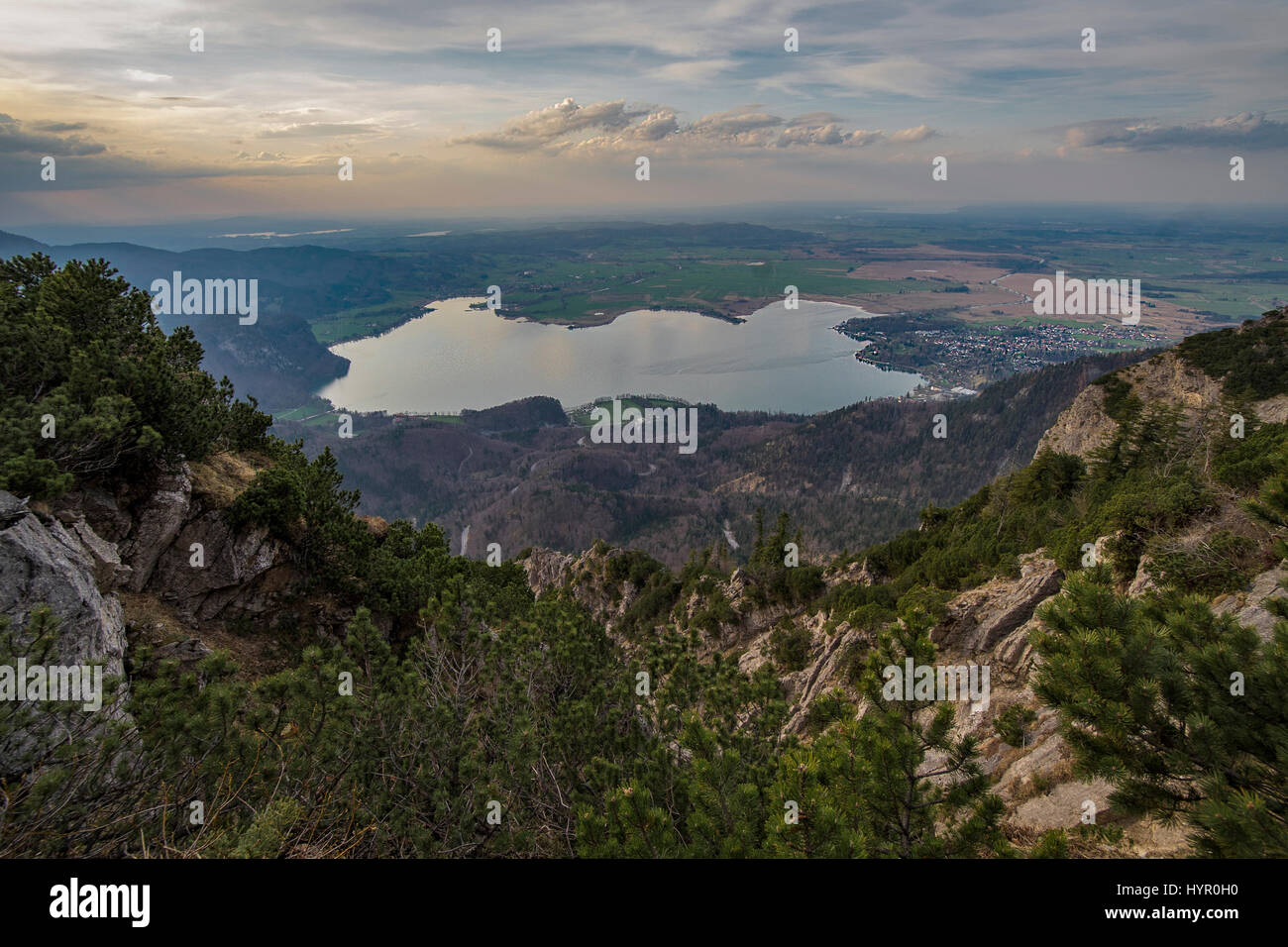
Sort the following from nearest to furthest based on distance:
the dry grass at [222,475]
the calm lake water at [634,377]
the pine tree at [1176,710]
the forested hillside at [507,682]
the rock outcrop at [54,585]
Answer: the pine tree at [1176,710]
the forested hillside at [507,682]
the rock outcrop at [54,585]
the dry grass at [222,475]
the calm lake water at [634,377]

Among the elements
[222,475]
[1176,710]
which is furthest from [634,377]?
[1176,710]

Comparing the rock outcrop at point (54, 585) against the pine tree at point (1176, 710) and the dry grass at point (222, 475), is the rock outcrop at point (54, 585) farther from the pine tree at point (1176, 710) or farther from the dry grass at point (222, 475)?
the pine tree at point (1176, 710)

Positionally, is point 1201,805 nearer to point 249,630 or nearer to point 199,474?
point 249,630

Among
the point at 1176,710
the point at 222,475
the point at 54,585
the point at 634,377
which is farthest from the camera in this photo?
the point at 634,377

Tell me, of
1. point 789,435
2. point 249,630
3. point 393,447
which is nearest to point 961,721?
point 249,630

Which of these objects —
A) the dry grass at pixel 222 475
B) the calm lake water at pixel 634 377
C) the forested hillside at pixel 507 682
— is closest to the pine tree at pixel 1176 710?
the forested hillside at pixel 507 682

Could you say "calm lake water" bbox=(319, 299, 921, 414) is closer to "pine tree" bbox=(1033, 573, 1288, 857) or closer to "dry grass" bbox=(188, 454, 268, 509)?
"dry grass" bbox=(188, 454, 268, 509)

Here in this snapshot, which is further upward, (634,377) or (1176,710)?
(634,377)

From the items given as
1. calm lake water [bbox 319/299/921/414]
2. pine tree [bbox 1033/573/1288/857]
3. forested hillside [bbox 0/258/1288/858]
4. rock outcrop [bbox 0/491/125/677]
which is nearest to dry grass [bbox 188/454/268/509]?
forested hillside [bbox 0/258/1288/858]

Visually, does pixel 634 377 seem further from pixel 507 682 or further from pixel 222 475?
pixel 507 682

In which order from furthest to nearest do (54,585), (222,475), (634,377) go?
(634,377) → (222,475) → (54,585)
